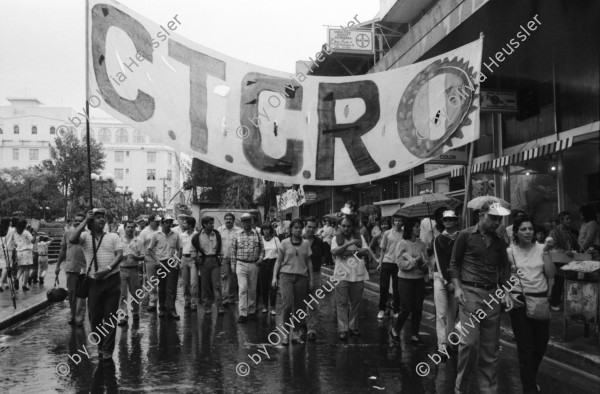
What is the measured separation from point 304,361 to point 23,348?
4144mm

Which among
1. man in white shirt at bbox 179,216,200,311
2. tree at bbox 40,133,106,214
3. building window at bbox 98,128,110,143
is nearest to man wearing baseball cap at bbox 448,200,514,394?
man in white shirt at bbox 179,216,200,311

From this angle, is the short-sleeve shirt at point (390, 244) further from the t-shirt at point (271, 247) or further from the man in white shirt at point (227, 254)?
the man in white shirt at point (227, 254)

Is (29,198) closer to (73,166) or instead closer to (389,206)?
(73,166)

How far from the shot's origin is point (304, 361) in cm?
719

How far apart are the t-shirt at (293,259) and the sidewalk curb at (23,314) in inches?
206

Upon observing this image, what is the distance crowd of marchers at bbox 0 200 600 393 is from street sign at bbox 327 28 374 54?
13.9 metres

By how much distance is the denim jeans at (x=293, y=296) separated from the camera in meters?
8.41

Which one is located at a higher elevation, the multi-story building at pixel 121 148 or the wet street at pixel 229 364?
the multi-story building at pixel 121 148

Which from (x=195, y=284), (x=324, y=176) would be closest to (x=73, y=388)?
(x=324, y=176)

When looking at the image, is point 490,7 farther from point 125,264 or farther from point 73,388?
point 73,388

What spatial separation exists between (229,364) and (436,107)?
395 centimetres

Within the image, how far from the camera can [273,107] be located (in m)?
5.48

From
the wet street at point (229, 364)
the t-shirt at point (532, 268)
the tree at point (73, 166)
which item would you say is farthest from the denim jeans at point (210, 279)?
the tree at point (73, 166)

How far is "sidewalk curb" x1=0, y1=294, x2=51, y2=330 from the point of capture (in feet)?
33.0
